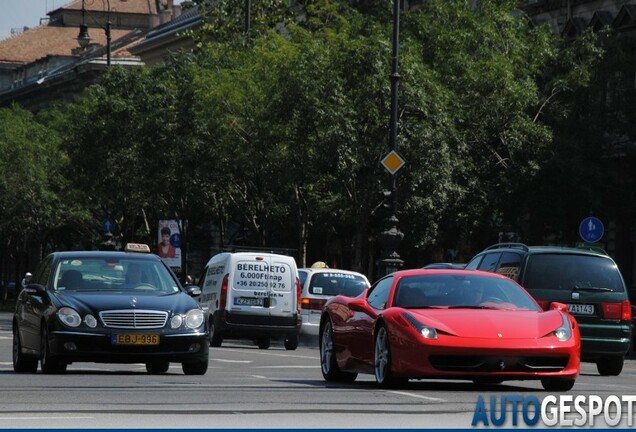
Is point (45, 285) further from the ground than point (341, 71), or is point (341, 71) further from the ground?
point (341, 71)

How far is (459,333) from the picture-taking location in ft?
57.3

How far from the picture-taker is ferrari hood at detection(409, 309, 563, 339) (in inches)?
690

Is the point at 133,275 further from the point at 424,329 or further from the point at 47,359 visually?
the point at 424,329

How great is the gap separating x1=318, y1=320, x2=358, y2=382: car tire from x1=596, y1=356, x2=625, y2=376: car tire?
6015mm

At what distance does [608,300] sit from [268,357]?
6.49 meters

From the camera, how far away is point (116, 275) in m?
22.0

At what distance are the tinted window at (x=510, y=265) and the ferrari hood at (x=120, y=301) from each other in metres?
5.46

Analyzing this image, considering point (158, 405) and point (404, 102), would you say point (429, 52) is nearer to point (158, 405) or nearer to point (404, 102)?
point (404, 102)

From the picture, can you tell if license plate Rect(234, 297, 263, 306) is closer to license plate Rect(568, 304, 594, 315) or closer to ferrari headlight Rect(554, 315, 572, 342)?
license plate Rect(568, 304, 594, 315)

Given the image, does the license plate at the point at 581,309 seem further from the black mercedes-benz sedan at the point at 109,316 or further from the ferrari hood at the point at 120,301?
the ferrari hood at the point at 120,301

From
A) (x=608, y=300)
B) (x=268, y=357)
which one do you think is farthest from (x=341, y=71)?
(x=608, y=300)

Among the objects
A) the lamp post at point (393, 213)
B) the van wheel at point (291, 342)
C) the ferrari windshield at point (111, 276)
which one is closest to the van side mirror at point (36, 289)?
the ferrari windshield at point (111, 276)

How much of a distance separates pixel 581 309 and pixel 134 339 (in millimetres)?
7222

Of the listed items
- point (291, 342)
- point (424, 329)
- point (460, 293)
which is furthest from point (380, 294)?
point (291, 342)
